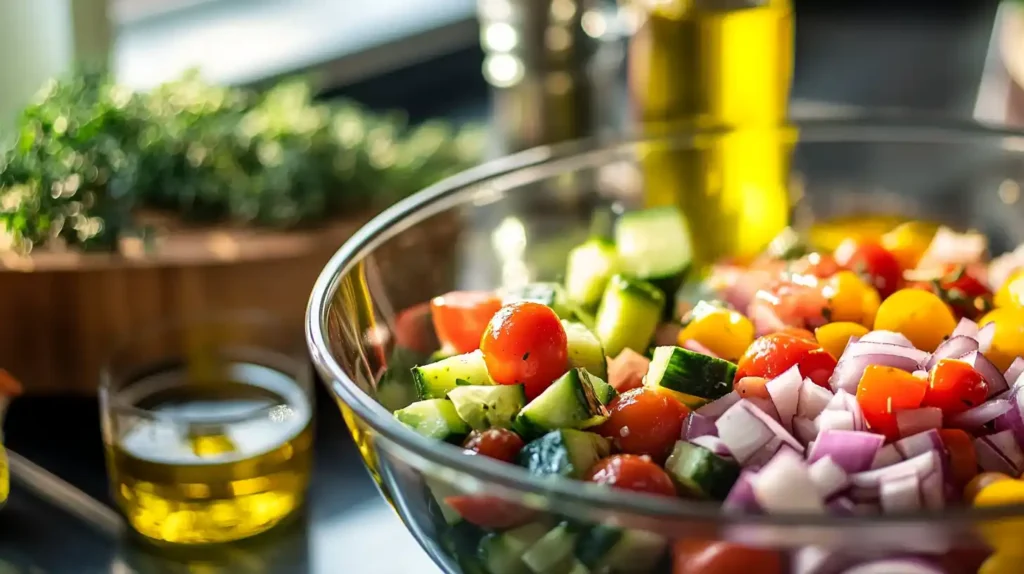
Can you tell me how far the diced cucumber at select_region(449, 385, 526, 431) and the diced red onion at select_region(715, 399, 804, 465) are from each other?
127 mm

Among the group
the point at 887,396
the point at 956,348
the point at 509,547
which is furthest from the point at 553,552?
the point at 956,348

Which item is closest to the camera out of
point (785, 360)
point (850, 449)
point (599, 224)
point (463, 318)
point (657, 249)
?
point (850, 449)

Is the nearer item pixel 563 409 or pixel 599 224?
pixel 563 409

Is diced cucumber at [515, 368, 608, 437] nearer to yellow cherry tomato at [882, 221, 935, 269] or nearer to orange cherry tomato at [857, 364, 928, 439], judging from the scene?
orange cherry tomato at [857, 364, 928, 439]

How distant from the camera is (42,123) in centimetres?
102

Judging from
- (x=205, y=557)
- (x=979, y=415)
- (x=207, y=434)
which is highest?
(x=979, y=415)

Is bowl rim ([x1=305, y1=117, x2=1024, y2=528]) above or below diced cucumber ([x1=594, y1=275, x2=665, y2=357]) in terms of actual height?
above

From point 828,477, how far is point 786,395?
102 mm

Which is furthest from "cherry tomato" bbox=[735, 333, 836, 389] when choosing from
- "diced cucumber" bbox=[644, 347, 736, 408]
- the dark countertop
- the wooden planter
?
the wooden planter

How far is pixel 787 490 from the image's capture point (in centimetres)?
61

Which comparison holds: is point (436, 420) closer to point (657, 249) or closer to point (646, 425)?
point (646, 425)

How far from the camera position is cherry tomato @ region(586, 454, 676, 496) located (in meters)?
0.65

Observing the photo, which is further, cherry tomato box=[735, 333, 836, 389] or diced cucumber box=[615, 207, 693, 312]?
diced cucumber box=[615, 207, 693, 312]

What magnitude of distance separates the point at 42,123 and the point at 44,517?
34 centimetres
